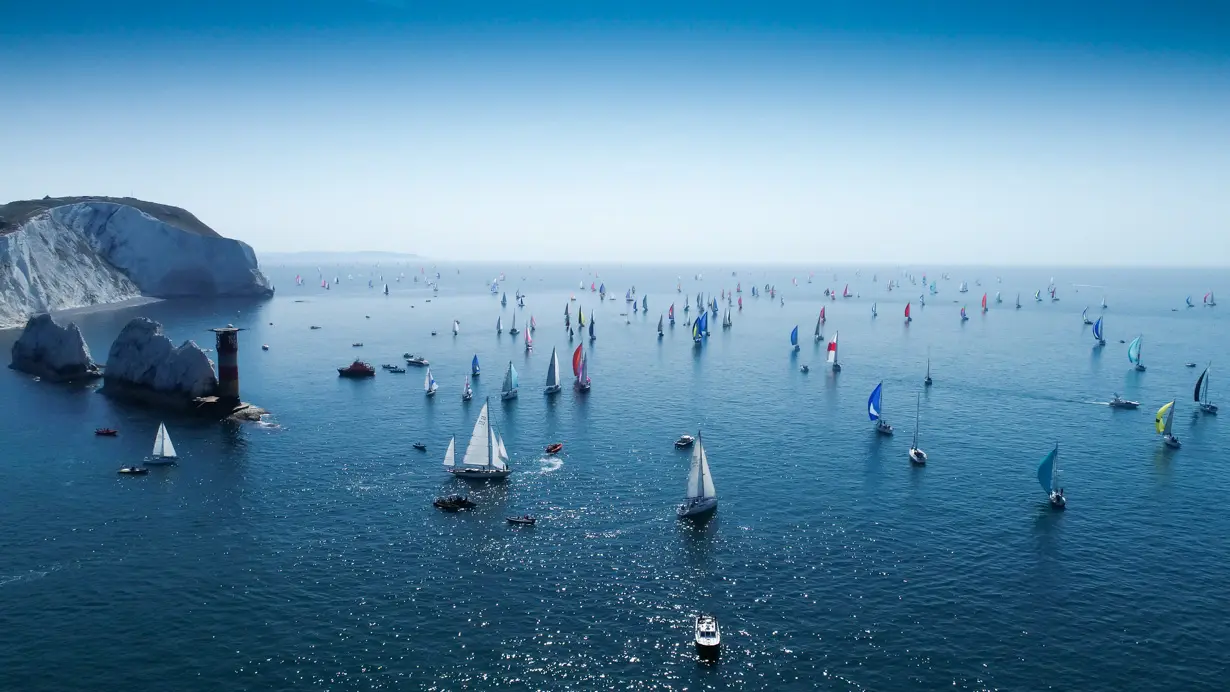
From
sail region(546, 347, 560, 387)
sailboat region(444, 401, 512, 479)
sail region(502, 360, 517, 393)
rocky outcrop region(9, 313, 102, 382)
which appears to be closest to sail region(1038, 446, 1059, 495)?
sailboat region(444, 401, 512, 479)

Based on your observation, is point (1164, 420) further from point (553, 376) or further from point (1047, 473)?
point (553, 376)

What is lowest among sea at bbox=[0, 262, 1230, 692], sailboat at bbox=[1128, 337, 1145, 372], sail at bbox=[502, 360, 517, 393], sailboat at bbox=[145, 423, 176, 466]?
sea at bbox=[0, 262, 1230, 692]

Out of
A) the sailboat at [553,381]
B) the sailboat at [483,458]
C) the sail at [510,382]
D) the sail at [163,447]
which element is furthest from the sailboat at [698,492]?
the sail at [163,447]

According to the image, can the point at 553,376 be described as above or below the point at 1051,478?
above

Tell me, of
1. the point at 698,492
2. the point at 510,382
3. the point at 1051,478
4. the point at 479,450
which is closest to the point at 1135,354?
the point at 1051,478

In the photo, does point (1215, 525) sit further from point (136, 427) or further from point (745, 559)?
point (136, 427)

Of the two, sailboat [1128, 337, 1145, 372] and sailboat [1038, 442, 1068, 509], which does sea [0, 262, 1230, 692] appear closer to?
sailboat [1038, 442, 1068, 509]
